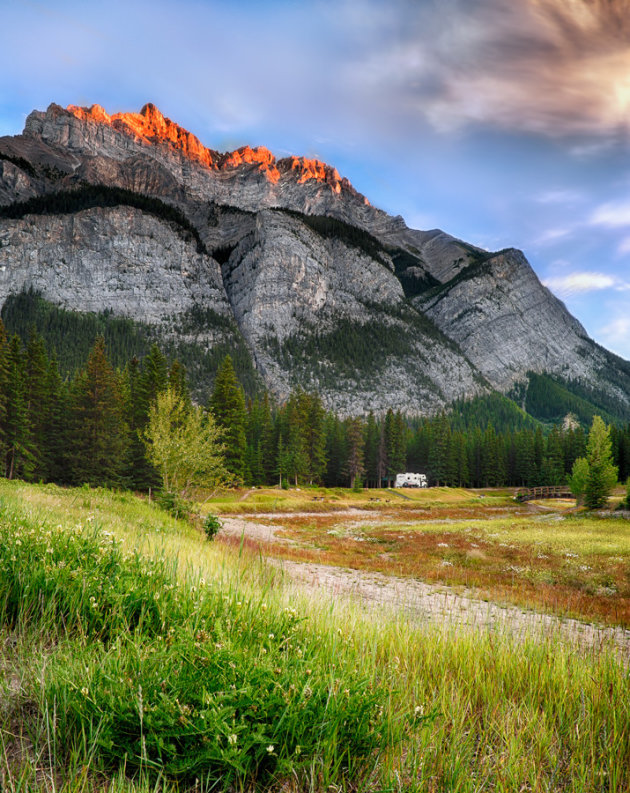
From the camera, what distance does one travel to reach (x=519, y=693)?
Result: 3283 millimetres

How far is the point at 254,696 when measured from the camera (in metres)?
2.00

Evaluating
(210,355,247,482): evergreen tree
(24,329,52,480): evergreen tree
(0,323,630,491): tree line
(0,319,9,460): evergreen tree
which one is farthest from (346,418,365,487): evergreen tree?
(0,319,9,460): evergreen tree

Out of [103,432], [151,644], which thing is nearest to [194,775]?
[151,644]

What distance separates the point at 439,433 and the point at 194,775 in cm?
11492

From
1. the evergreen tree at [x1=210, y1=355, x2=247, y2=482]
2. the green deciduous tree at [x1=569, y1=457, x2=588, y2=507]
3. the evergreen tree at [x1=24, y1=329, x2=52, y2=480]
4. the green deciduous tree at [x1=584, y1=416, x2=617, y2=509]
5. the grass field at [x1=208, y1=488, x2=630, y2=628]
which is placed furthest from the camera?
the evergreen tree at [x1=210, y1=355, x2=247, y2=482]

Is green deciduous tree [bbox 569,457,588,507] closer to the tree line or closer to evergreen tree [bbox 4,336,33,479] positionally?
the tree line

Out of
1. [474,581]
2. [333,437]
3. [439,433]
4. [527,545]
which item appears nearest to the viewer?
[474,581]

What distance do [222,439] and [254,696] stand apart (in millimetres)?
60223

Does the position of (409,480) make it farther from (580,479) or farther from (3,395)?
(3,395)

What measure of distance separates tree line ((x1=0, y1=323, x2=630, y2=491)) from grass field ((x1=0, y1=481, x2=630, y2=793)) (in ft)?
86.9

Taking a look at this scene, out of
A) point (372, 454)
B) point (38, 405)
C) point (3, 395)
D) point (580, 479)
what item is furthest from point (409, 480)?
point (3, 395)

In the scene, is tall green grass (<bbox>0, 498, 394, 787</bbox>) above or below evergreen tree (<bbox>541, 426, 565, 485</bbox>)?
above

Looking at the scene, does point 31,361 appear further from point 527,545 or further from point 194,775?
point 194,775

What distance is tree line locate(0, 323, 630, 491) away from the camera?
41.7 m
